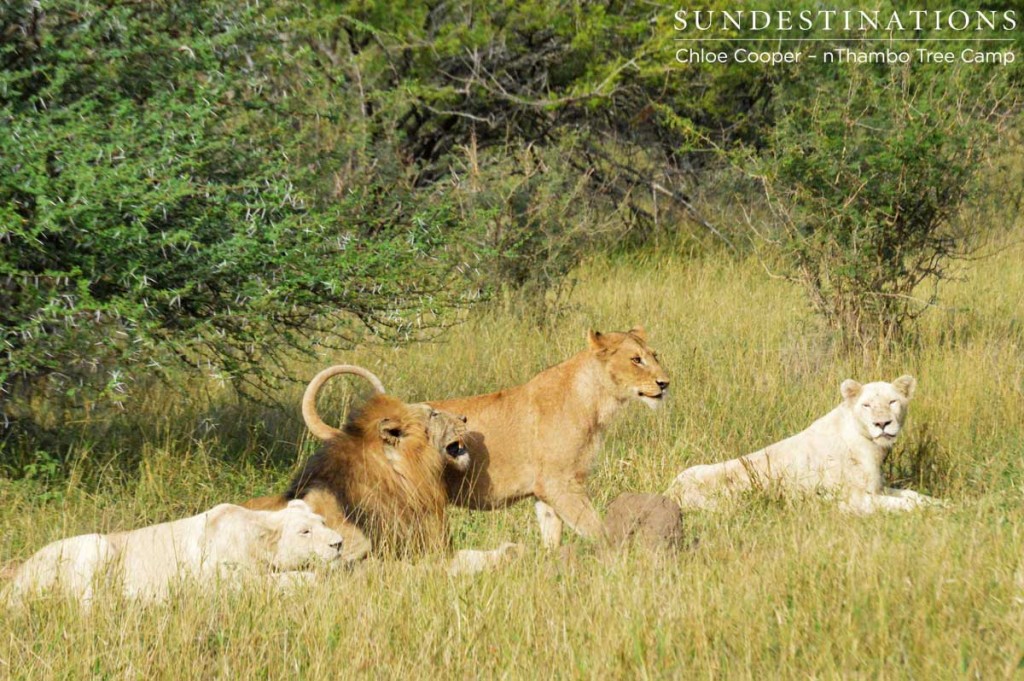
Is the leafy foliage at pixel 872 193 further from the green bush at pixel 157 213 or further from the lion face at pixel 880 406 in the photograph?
the green bush at pixel 157 213

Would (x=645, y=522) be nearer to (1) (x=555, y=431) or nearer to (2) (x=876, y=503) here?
(1) (x=555, y=431)

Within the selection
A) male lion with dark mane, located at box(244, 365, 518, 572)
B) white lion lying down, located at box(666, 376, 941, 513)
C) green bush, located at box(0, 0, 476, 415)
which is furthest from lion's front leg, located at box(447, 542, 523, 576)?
green bush, located at box(0, 0, 476, 415)

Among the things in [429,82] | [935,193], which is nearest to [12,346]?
[935,193]

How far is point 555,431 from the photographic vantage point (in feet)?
22.1

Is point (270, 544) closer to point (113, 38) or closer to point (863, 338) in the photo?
point (113, 38)

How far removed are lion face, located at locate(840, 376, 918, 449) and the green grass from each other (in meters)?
0.52

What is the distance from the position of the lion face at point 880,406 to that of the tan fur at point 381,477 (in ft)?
7.19

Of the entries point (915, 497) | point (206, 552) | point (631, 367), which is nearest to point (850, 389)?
point (915, 497)

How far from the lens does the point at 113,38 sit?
304 inches

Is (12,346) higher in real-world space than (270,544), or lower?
higher

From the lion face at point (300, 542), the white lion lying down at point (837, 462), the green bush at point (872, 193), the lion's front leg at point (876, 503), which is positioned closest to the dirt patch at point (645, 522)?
the white lion lying down at point (837, 462)

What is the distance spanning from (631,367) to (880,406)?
1337 mm

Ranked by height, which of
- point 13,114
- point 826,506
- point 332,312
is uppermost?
point 13,114

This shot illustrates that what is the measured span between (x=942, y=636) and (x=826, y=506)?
7.99 feet
